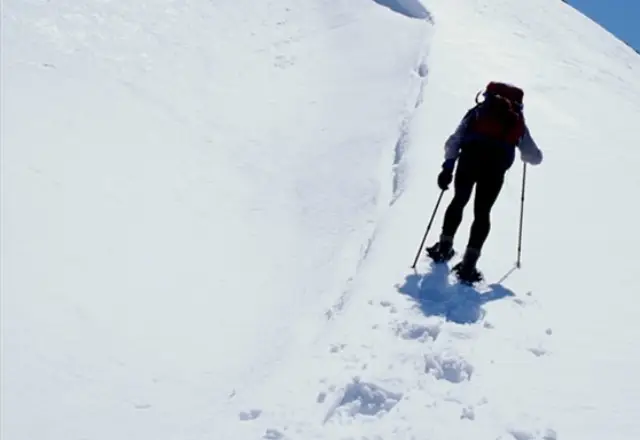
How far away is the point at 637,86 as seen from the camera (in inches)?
819

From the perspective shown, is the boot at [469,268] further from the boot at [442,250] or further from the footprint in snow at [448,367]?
the footprint in snow at [448,367]

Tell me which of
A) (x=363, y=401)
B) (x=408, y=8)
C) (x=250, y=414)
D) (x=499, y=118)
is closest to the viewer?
(x=363, y=401)

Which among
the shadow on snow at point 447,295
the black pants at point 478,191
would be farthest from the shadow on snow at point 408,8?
the shadow on snow at point 447,295

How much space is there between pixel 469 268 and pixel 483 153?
1.16 metres

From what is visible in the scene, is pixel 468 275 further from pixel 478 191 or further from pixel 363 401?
pixel 363 401

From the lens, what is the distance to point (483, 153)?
7.84 metres

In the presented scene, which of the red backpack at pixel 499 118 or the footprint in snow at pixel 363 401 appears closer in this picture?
the footprint in snow at pixel 363 401

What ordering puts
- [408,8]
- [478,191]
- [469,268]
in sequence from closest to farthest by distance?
[469,268] → [478,191] → [408,8]

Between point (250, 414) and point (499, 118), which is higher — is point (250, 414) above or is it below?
below

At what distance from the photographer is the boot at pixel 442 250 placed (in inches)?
327

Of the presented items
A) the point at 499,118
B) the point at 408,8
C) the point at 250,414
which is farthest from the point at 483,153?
the point at 408,8

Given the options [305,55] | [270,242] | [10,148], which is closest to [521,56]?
[305,55]

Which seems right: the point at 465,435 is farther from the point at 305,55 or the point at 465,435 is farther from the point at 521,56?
the point at 521,56

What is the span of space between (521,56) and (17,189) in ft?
45.1
